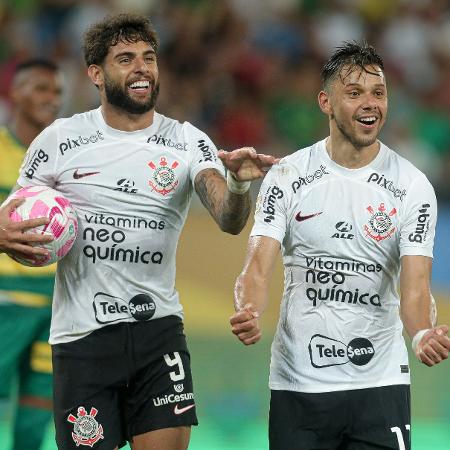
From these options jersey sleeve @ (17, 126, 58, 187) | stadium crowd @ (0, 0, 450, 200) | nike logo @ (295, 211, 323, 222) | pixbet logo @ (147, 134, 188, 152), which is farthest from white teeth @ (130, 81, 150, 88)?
stadium crowd @ (0, 0, 450, 200)

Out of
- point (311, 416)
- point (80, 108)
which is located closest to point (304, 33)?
point (80, 108)

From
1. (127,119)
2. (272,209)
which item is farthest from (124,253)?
(272,209)

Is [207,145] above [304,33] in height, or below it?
below

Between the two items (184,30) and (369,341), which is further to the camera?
(184,30)

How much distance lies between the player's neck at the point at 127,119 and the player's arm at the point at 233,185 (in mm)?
410

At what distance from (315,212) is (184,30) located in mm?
9088

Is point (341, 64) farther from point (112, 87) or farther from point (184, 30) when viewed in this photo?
point (184, 30)

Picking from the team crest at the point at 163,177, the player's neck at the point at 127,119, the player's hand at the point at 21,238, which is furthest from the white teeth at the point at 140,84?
the player's hand at the point at 21,238

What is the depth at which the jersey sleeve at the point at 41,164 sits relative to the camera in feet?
18.9

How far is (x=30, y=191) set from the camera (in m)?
5.60

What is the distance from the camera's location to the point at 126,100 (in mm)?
5750

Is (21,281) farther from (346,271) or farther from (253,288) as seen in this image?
(346,271)

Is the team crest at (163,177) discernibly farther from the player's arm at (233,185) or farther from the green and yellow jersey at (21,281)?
the green and yellow jersey at (21,281)

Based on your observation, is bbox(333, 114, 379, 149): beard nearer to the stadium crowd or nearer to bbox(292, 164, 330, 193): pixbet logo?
bbox(292, 164, 330, 193): pixbet logo
